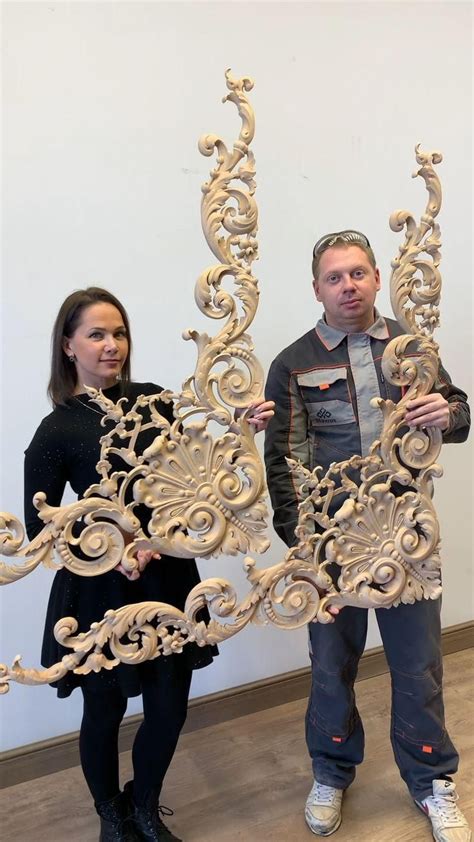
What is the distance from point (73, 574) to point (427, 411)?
0.73 meters

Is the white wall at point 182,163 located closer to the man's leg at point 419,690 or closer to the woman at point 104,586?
the woman at point 104,586

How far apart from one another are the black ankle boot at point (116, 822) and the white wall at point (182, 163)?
419 mm

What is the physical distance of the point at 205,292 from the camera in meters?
1.10

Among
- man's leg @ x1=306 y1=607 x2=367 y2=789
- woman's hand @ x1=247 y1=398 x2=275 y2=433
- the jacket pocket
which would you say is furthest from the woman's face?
man's leg @ x1=306 y1=607 x2=367 y2=789

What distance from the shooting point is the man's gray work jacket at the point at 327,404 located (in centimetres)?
129

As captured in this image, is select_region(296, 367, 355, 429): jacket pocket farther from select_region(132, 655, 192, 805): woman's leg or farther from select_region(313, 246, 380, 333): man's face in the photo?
select_region(132, 655, 192, 805): woman's leg

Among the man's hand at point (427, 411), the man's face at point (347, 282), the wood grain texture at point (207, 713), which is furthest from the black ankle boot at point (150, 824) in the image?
the man's face at point (347, 282)

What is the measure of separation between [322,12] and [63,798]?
2.28 m

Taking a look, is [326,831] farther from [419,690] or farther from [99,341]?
[99,341]

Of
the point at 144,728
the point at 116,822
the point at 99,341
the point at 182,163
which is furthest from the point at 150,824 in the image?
the point at 182,163

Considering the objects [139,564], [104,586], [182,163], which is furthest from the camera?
[182,163]

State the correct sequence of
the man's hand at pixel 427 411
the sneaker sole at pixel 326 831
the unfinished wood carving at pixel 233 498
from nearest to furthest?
the unfinished wood carving at pixel 233 498, the man's hand at pixel 427 411, the sneaker sole at pixel 326 831

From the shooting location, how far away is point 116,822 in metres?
1.32

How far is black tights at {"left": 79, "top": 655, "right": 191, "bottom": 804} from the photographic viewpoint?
124 cm
